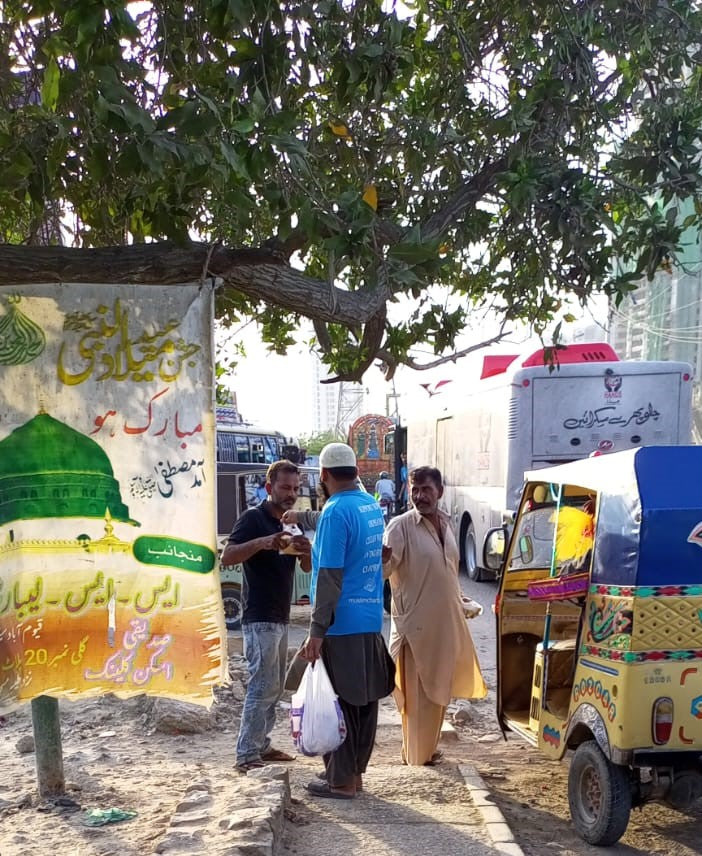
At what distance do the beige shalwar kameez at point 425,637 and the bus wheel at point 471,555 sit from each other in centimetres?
1008

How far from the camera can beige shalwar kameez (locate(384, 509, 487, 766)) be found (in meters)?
5.71

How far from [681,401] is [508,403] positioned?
2.39m

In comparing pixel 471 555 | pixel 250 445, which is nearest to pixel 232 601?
pixel 471 555

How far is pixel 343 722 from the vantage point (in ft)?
15.6

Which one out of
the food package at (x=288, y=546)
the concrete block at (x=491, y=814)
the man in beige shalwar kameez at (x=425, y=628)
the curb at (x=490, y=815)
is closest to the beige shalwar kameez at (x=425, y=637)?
the man in beige shalwar kameez at (x=425, y=628)

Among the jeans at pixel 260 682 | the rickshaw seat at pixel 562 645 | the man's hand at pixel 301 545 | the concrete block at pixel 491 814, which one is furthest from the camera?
the rickshaw seat at pixel 562 645

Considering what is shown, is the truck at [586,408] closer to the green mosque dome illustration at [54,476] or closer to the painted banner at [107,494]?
the painted banner at [107,494]

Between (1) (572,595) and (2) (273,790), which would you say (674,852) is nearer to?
(1) (572,595)

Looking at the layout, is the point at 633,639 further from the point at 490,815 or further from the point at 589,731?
the point at 490,815

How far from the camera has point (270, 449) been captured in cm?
1986

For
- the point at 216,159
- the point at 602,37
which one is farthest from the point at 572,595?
the point at 602,37

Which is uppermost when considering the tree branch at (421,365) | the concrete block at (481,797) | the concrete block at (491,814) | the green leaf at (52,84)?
the green leaf at (52,84)

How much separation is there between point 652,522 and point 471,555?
496 inches

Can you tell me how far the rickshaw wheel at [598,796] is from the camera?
4.42 m
